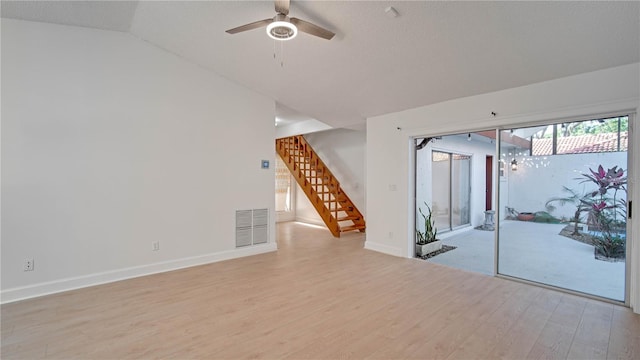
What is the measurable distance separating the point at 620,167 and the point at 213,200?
210 inches

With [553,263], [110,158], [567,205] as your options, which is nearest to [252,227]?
[110,158]

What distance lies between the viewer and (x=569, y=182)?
346cm

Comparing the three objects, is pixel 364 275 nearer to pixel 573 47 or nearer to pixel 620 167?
pixel 620 167

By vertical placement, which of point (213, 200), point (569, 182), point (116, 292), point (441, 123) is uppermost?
point (441, 123)

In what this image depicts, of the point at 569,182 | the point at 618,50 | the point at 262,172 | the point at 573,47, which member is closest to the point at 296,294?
the point at 262,172

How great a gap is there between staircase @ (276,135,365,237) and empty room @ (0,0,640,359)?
1881 millimetres

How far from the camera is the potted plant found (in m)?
5.03

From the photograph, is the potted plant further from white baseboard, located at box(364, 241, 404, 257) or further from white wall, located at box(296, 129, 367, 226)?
white wall, located at box(296, 129, 367, 226)

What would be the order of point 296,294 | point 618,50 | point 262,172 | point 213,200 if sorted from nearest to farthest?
point 618,50 < point 296,294 < point 213,200 < point 262,172

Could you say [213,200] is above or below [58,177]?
below

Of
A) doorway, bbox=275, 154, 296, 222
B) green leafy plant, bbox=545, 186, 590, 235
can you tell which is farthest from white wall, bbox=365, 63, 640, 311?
doorway, bbox=275, 154, 296, 222

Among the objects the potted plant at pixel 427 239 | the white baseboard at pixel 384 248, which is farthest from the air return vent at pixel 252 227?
the potted plant at pixel 427 239

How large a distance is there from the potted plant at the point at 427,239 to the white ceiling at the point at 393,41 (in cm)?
223

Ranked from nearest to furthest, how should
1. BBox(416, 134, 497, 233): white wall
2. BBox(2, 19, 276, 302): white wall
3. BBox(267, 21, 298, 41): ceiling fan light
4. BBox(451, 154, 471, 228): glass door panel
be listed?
BBox(267, 21, 298, 41): ceiling fan light < BBox(2, 19, 276, 302): white wall < BBox(416, 134, 497, 233): white wall < BBox(451, 154, 471, 228): glass door panel
